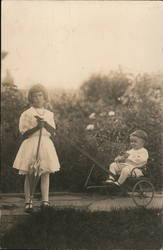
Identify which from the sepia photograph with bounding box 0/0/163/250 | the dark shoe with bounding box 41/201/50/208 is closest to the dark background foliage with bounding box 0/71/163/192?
the sepia photograph with bounding box 0/0/163/250

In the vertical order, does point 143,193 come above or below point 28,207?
above

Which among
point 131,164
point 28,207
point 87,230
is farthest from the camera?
point 131,164

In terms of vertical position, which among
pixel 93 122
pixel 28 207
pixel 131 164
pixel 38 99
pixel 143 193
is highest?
pixel 38 99

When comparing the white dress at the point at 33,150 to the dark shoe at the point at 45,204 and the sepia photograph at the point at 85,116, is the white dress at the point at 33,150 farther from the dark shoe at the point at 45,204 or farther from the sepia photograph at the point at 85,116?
the dark shoe at the point at 45,204

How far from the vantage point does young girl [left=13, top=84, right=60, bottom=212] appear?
4.05 metres

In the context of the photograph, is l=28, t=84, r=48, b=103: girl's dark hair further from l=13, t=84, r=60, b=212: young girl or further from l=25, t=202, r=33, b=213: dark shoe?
l=25, t=202, r=33, b=213: dark shoe

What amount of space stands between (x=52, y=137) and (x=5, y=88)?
2.04 ft

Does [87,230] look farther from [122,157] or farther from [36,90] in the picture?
[36,90]

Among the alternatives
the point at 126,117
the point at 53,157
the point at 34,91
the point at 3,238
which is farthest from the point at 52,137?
the point at 3,238

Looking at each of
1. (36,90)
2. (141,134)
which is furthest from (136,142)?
(36,90)

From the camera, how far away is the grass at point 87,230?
152 inches

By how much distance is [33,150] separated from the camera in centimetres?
405

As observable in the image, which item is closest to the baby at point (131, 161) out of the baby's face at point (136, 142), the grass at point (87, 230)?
the baby's face at point (136, 142)

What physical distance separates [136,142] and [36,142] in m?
0.93
